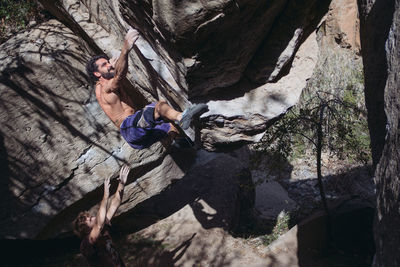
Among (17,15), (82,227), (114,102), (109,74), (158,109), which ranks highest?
Answer: (17,15)

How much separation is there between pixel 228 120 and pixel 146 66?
1126 millimetres

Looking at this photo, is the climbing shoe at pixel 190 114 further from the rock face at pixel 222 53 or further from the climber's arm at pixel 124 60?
the climber's arm at pixel 124 60

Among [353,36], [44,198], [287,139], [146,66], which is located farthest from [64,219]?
[353,36]

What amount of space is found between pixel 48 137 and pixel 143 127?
1557 millimetres

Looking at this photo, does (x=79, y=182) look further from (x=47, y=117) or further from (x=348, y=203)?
(x=348, y=203)

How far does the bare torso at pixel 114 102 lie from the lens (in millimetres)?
3781

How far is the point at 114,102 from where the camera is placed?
3.87m

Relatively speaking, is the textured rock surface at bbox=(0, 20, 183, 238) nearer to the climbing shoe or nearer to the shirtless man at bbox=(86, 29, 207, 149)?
the shirtless man at bbox=(86, 29, 207, 149)

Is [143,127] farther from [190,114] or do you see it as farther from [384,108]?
[384,108]

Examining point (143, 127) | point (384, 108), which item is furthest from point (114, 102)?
point (384, 108)

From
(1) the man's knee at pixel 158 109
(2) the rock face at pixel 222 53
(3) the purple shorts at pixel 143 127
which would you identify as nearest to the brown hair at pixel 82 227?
(3) the purple shorts at pixel 143 127

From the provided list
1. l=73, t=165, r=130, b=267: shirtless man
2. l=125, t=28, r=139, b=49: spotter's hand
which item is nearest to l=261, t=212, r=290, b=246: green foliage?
l=73, t=165, r=130, b=267: shirtless man

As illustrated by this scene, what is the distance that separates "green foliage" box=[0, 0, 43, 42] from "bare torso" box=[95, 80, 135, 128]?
2370 millimetres

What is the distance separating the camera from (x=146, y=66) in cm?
391
